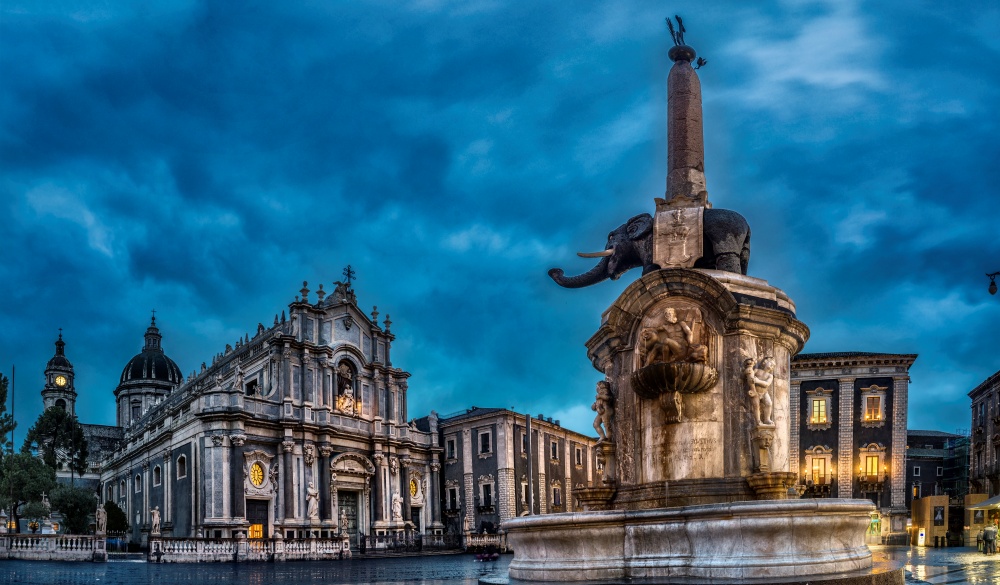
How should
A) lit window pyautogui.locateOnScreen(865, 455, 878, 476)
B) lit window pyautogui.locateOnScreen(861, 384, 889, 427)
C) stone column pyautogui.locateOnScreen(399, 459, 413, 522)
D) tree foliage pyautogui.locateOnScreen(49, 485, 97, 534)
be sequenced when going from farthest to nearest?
1. stone column pyautogui.locateOnScreen(399, 459, 413, 522)
2. tree foliage pyautogui.locateOnScreen(49, 485, 97, 534)
3. lit window pyautogui.locateOnScreen(861, 384, 889, 427)
4. lit window pyautogui.locateOnScreen(865, 455, 878, 476)

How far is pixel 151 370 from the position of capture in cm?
9012

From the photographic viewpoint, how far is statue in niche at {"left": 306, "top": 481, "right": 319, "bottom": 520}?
47.6m

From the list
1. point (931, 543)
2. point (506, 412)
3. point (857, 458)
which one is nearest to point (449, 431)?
point (506, 412)

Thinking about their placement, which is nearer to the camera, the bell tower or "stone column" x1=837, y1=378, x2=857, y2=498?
"stone column" x1=837, y1=378, x2=857, y2=498

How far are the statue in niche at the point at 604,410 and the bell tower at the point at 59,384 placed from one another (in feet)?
296

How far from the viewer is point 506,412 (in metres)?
56.2

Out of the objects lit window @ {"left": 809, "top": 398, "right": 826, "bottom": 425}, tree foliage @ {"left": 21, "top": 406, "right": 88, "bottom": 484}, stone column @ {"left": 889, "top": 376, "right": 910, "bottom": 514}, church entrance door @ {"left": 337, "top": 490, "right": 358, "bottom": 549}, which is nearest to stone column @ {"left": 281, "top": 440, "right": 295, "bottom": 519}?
church entrance door @ {"left": 337, "top": 490, "right": 358, "bottom": 549}

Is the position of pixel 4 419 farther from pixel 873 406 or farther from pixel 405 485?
pixel 873 406

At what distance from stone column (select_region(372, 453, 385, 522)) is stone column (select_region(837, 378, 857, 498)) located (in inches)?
1033

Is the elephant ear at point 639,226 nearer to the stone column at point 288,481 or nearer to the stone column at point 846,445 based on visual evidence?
the stone column at point 288,481

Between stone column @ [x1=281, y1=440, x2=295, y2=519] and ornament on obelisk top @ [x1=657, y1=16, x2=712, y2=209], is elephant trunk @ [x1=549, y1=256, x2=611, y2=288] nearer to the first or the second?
ornament on obelisk top @ [x1=657, y1=16, x2=712, y2=209]

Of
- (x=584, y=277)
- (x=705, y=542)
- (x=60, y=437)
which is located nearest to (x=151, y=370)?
(x=60, y=437)

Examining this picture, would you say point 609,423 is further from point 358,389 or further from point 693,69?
point 358,389

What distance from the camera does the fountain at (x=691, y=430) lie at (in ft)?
32.7
